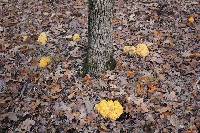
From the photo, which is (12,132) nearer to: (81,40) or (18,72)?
(18,72)

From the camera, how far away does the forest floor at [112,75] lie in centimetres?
575

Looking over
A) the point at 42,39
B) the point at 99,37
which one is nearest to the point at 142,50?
the point at 99,37

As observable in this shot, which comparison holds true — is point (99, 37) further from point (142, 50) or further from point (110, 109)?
point (110, 109)

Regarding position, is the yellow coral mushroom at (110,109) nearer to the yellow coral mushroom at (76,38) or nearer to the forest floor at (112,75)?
the forest floor at (112,75)

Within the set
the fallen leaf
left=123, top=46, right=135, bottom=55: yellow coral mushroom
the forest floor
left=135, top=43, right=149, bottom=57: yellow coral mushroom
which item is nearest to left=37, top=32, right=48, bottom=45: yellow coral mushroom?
the forest floor

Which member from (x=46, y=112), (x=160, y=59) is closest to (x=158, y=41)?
(x=160, y=59)

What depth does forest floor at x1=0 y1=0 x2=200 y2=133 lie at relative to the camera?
5754 mm

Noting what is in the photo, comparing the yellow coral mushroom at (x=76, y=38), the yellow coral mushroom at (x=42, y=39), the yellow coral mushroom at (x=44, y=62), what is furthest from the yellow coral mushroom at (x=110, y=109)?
the yellow coral mushroom at (x=42, y=39)

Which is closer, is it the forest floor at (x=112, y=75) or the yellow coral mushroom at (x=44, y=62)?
the forest floor at (x=112, y=75)

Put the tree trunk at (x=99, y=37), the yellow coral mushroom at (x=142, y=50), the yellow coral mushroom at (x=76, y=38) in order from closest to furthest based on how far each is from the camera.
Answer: the tree trunk at (x=99, y=37) < the yellow coral mushroom at (x=142, y=50) < the yellow coral mushroom at (x=76, y=38)

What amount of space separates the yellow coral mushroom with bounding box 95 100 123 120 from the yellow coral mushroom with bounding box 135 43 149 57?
4.92 ft

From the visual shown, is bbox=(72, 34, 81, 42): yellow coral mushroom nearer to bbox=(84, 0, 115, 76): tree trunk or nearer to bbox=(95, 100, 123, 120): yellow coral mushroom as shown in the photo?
bbox=(84, 0, 115, 76): tree trunk

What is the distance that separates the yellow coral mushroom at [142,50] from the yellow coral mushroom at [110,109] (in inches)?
59.1

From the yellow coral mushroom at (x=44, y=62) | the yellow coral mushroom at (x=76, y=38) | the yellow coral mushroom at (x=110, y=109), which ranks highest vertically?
the yellow coral mushroom at (x=76, y=38)
